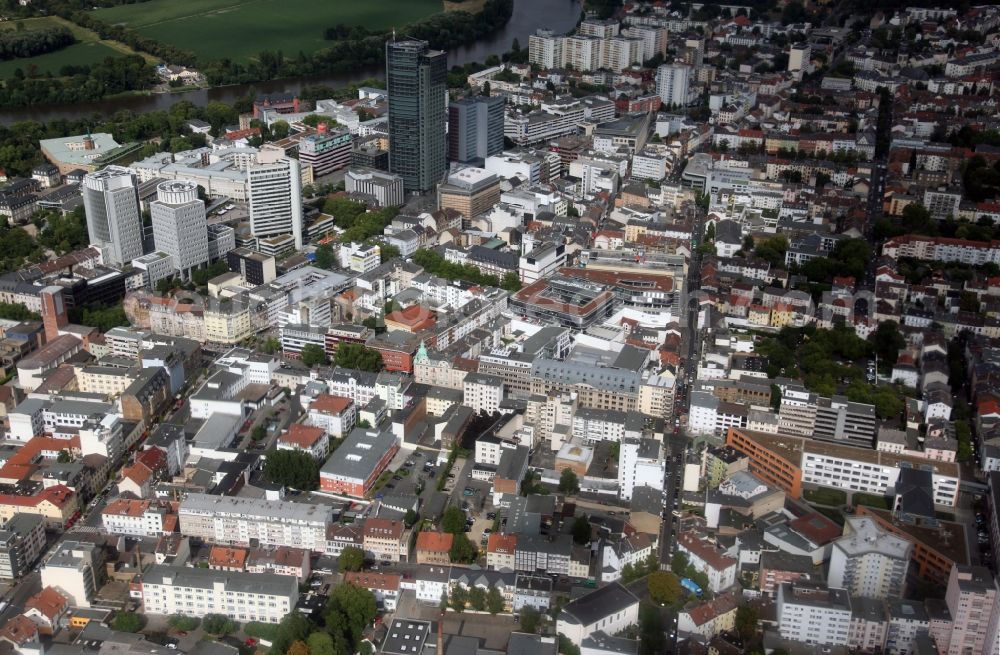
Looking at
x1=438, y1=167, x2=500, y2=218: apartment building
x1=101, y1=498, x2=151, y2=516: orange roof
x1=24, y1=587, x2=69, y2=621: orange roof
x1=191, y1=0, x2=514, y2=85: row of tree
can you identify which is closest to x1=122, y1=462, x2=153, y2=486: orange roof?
x1=101, y1=498, x2=151, y2=516: orange roof

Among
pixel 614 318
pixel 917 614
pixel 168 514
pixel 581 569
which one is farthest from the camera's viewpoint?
pixel 614 318

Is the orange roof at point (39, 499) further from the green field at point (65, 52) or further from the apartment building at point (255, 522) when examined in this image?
the green field at point (65, 52)

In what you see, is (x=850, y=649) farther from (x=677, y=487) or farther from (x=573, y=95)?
(x=573, y=95)

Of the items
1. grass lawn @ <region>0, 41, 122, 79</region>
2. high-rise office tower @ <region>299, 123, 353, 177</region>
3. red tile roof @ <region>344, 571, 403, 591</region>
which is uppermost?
grass lawn @ <region>0, 41, 122, 79</region>

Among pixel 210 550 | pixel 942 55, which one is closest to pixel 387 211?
pixel 210 550

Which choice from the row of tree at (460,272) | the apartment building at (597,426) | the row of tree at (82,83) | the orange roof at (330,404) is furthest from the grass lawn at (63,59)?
the apartment building at (597,426)

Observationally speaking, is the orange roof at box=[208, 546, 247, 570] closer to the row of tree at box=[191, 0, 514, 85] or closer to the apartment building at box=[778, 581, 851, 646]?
the apartment building at box=[778, 581, 851, 646]
